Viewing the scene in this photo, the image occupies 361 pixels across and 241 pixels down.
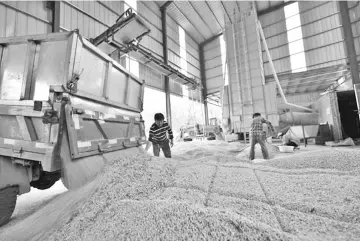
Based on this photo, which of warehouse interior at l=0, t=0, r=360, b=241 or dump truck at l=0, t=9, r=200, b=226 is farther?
dump truck at l=0, t=9, r=200, b=226

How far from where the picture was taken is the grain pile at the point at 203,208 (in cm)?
97

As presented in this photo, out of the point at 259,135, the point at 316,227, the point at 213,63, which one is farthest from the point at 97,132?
the point at 213,63

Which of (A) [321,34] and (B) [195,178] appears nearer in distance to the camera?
(B) [195,178]

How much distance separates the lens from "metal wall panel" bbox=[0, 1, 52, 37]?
19.8 ft

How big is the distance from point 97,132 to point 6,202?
3.95 feet

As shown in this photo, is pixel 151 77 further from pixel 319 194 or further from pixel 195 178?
pixel 319 194

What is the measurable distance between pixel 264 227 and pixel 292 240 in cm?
13

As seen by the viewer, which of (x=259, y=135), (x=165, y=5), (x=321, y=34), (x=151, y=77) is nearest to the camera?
(x=259, y=135)

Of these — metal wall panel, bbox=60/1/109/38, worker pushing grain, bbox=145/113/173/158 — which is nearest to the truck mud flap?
worker pushing grain, bbox=145/113/173/158

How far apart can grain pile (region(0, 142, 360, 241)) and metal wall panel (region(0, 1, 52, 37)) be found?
7.80m

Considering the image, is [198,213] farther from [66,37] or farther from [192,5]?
[192,5]

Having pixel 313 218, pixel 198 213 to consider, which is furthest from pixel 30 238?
pixel 313 218

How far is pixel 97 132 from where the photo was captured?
2.60m

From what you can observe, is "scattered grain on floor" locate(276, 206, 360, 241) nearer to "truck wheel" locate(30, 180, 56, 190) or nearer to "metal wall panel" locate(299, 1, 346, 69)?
"truck wheel" locate(30, 180, 56, 190)
